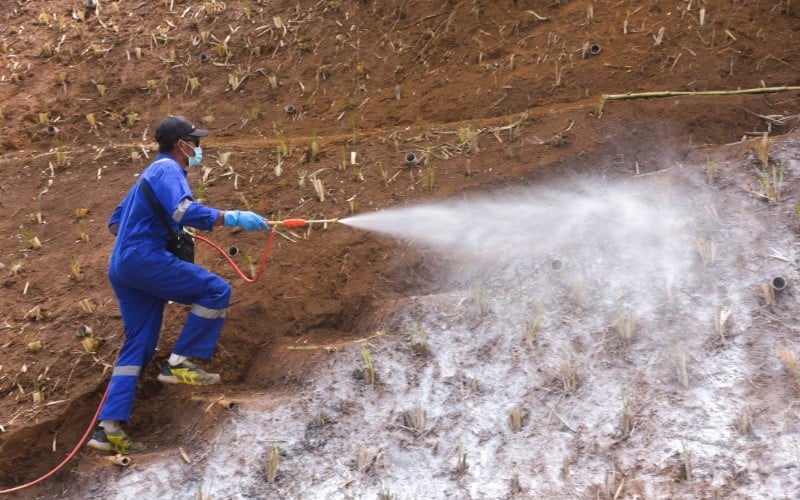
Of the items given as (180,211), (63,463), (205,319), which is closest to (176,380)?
(205,319)

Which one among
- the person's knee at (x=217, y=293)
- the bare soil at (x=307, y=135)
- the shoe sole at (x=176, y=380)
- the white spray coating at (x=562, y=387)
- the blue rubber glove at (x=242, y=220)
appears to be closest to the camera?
the white spray coating at (x=562, y=387)

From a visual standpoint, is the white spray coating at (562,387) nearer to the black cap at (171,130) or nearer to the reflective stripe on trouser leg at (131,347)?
the reflective stripe on trouser leg at (131,347)

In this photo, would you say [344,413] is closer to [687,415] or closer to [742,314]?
[687,415]

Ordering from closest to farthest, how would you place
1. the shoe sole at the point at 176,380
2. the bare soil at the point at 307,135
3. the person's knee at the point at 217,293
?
the person's knee at the point at 217,293 → the shoe sole at the point at 176,380 → the bare soil at the point at 307,135

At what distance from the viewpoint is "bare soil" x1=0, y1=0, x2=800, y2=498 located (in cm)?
639

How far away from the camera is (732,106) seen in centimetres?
743

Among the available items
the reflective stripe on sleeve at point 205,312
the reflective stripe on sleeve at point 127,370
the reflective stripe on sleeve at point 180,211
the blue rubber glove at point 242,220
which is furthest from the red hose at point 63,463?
the blue rubber glove at point 242,220

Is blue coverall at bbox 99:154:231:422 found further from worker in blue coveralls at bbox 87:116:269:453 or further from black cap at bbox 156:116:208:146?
black cap at bbox 156:116:208:146

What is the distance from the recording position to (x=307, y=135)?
29.1 ft

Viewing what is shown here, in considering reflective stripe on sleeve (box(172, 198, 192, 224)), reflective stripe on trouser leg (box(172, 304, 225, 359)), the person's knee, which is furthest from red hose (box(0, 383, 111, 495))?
reflective stripe on sleeve (box(172, 198, 192, 224))

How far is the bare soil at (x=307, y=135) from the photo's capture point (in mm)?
6391

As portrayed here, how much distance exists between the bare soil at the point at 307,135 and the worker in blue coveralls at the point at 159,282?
277mm

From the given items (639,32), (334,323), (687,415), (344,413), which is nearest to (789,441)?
(687,415)

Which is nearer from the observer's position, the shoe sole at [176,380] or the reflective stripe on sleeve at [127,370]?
the reflective stripe on sleeve at [127,370]
